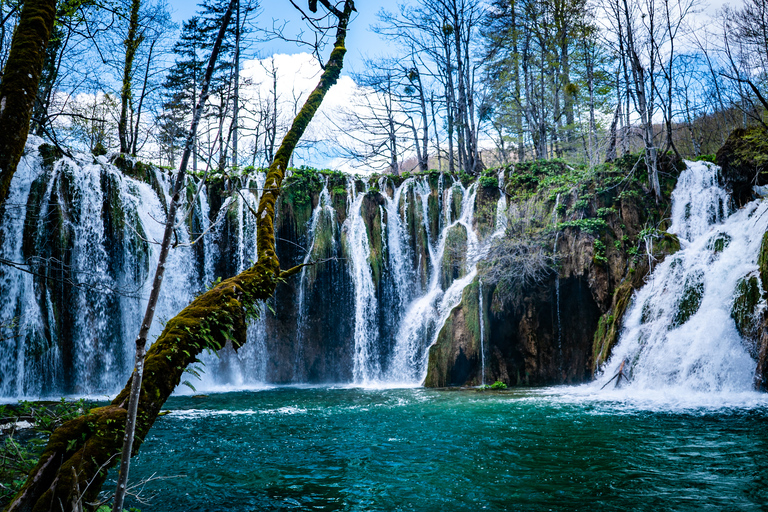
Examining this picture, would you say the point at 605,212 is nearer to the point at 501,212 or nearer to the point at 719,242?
the point at 501,212

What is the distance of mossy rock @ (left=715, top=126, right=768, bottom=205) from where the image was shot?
41.4ft

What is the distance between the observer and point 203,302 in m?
2.90

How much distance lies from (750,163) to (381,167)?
1634 cm

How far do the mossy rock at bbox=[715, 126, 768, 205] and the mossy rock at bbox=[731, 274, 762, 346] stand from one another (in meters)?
4.21

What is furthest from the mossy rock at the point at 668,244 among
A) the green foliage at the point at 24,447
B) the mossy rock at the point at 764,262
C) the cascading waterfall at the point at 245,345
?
the green foliage at the point at 24,447

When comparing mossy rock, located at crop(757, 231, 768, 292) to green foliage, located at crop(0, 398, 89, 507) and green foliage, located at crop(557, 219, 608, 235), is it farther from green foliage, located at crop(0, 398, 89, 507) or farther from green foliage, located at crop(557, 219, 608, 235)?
green foliage, located at crop(0, 398, 89, 507)

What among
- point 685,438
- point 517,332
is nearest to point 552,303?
point 517,332

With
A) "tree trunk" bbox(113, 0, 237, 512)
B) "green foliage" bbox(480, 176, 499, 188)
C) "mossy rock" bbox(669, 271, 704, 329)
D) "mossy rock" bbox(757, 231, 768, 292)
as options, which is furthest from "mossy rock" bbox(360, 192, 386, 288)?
"tree trunk" bbox(113, 0, 237, 512)

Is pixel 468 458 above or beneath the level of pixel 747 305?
beneath

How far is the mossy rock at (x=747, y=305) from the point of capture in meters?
9.33

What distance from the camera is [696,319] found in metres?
10.2

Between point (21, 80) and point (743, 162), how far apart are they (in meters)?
16.1

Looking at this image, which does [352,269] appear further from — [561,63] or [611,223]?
[561,63]

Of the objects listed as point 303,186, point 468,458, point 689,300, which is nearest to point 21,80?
point 468,458
